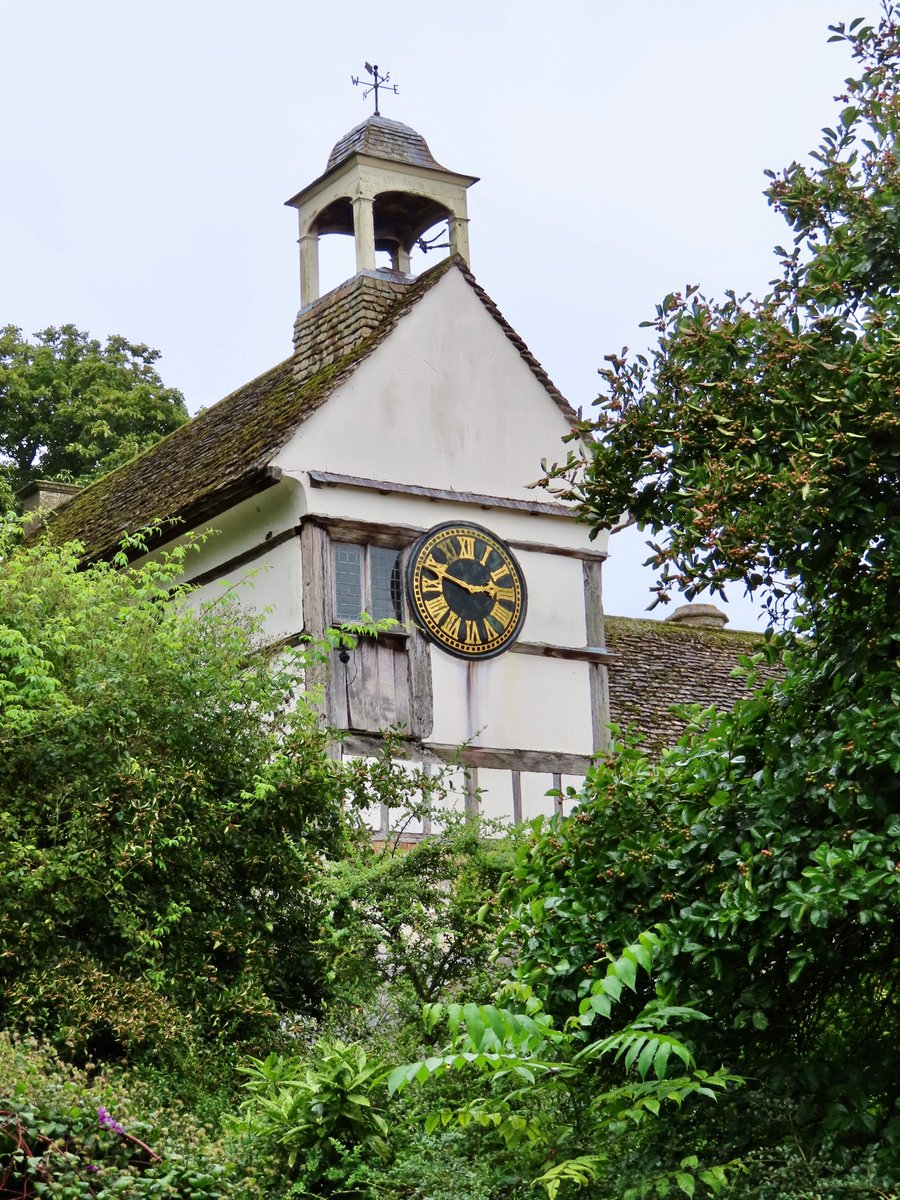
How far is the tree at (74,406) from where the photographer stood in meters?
34.3

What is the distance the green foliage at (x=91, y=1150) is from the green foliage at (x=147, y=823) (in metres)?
2.02

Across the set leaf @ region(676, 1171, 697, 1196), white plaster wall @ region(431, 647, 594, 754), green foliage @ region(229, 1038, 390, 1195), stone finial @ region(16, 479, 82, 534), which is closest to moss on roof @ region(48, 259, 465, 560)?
white plaster wall @ region(431, 647, 594, 754)

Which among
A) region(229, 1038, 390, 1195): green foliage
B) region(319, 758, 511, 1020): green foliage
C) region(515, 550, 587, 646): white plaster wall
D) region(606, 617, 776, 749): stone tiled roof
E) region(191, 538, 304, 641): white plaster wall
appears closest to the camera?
region(229, 1038, 390, 1195): green foliage

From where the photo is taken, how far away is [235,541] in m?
17.1

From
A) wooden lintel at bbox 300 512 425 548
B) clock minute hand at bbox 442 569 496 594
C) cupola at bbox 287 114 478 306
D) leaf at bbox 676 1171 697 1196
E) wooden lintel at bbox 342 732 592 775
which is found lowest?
leaf at bbox 676 1171 697 1196

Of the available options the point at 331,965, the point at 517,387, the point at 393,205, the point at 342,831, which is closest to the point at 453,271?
the point at 517,387

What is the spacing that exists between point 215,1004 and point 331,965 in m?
0.77

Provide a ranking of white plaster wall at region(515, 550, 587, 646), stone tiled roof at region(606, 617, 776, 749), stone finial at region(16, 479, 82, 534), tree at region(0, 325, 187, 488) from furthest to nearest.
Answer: tree at region(0, 325, 187, 488), stone finial at region(16, 479, 82, 534), stone tiled roof at region(606, 617, 776, 749), white plaster wall at region(515, 550, 587, 646)

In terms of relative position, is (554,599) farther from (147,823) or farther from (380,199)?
(147,823)

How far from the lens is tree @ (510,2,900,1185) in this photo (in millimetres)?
6863

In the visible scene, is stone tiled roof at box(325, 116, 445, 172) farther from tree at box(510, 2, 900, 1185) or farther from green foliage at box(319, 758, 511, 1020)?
tree at box(510, 2, 900, 1185)

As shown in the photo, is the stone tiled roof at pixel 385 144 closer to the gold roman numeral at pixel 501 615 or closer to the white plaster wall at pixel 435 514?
the white plaster wall at pixel 435 514

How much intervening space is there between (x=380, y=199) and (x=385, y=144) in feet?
1.94

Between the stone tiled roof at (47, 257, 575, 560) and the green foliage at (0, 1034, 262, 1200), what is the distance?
852 centimetres
